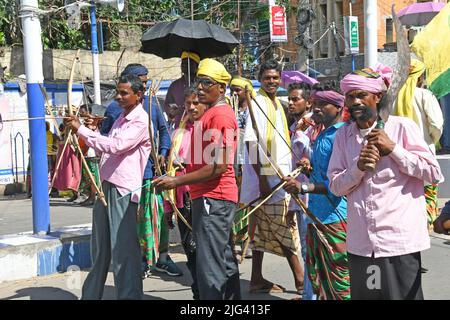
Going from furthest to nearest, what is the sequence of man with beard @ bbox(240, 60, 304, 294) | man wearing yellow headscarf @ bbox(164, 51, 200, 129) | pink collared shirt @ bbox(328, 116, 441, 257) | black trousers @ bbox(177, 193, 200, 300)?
man wearing yellow headscarf @ bbox(164, 51, 200, 129), man with beard @ bbox(240, 60, 304, 294), black trousers @ bbox(177, 193, 200, 300), pink collared shirt @ bbox(328, 116, 441, 257)

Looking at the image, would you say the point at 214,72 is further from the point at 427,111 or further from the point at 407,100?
the point at 427,111

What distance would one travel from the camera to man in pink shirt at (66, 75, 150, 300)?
14.6 ft

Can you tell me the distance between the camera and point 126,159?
4469mm

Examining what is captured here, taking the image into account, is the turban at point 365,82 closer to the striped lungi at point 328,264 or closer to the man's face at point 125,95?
the striped lungi at point 328,264

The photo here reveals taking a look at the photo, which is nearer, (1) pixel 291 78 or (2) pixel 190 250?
(2) pixel 190 250

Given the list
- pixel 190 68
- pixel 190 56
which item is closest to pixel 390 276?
pixel 190 68

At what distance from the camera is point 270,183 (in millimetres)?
5039

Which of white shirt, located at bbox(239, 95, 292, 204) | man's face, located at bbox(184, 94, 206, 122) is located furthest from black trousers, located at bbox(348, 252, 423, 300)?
white shirt, located at bbox(239, 95, 292, 204)

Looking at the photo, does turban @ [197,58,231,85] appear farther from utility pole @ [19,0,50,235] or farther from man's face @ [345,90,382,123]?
utility pole @ [19,0,50,235]

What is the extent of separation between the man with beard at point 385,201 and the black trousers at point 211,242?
1.02 metres

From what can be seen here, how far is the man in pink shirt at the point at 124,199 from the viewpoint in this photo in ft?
14.6

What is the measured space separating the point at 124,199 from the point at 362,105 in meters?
1.98
